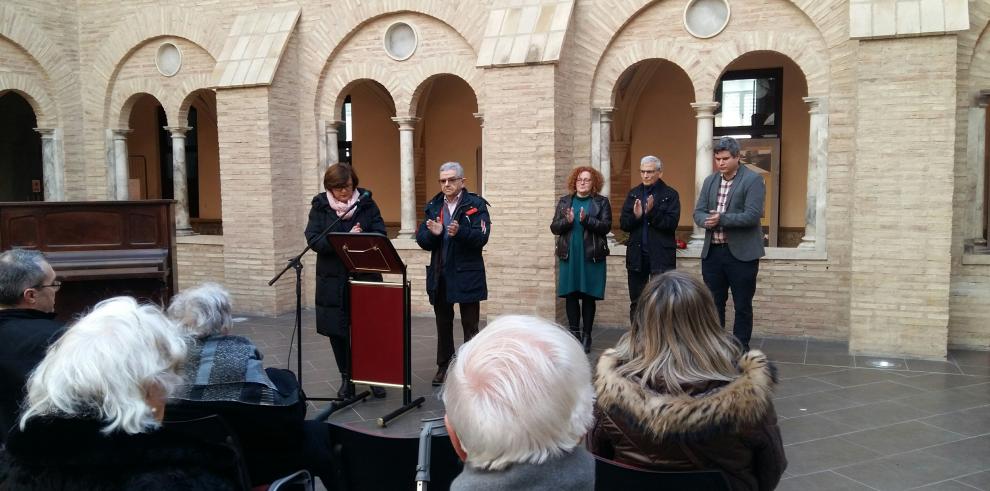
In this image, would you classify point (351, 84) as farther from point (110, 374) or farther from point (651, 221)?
point (110, 374)

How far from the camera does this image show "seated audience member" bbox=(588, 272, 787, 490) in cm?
228

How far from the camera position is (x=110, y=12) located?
11.7 metres

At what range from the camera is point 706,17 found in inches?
328

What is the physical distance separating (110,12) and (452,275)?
880 cm

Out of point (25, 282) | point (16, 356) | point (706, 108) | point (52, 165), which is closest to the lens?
point (16, 356)

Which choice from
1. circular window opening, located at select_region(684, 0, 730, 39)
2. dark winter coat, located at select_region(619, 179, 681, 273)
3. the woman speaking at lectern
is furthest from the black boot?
circular window opening, located at select_region(684, 0, 730, 39)

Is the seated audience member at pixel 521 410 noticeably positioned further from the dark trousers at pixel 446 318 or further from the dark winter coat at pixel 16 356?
the dark trousers at pixel 446 318

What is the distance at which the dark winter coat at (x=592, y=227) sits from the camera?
711 centimetres

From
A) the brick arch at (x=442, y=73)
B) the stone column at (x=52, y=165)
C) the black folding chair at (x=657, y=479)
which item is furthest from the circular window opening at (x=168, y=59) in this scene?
the black folding chair at (x=657, y=479)

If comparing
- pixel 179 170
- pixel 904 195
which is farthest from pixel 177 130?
Answer: pixel 904 195

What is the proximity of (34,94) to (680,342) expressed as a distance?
1227 centimetres

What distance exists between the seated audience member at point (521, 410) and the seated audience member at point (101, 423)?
0.80m

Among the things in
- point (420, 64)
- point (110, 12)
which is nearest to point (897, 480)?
point (420, 64)

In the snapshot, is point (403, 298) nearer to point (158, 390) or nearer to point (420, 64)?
point (158, 390)
